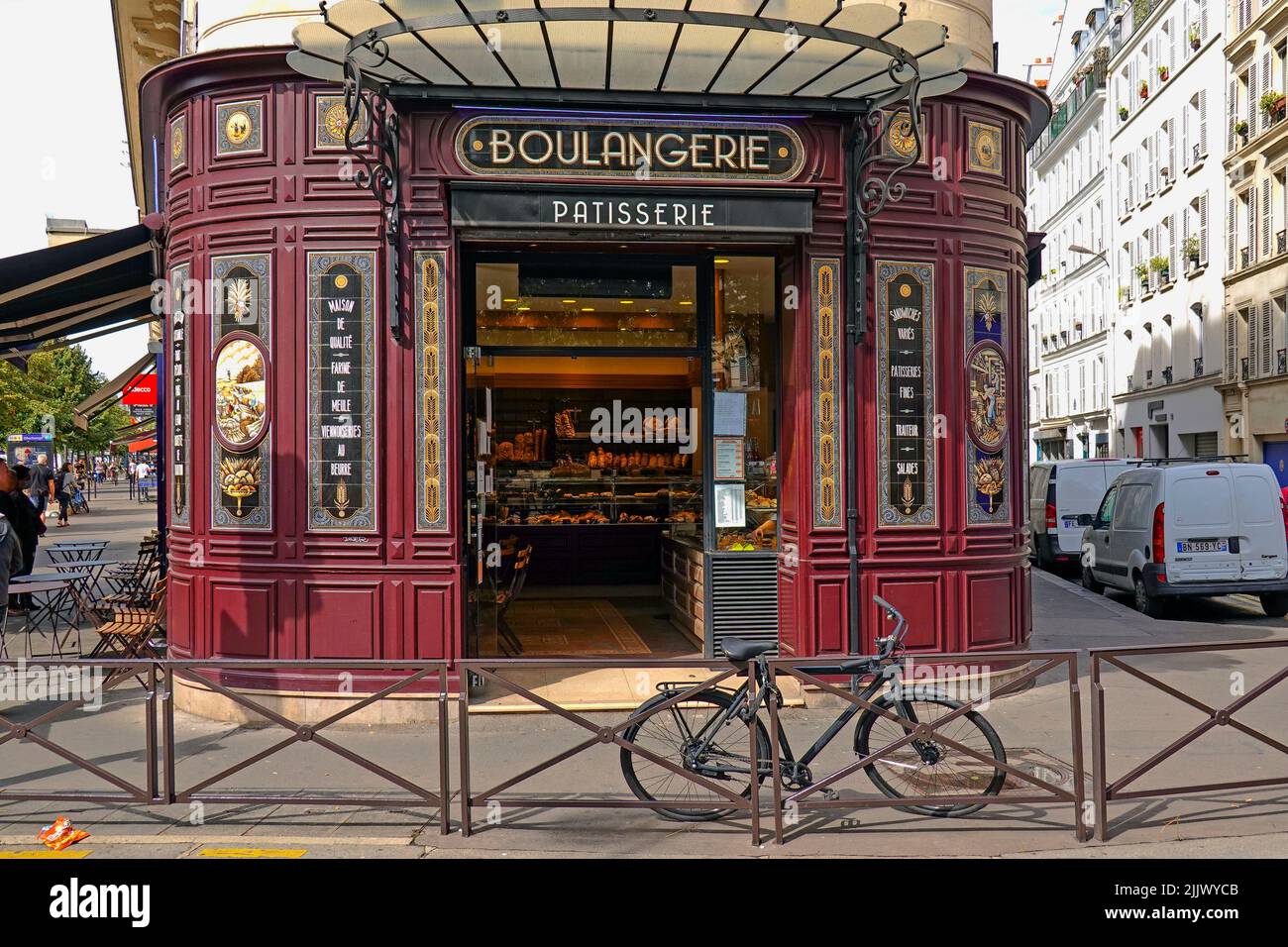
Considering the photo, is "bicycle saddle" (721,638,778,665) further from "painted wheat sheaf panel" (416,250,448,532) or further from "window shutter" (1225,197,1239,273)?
"window shutter" (1225,197,1239,273)

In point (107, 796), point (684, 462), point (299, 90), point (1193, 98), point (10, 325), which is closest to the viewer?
point (107, 796)

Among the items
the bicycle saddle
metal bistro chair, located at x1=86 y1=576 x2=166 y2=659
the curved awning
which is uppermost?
the curved awning

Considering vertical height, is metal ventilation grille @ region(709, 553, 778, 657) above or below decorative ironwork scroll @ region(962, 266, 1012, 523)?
below

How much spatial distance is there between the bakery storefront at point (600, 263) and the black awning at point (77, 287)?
4.11 feet

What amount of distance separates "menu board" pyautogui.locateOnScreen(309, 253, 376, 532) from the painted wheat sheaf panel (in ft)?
1.21

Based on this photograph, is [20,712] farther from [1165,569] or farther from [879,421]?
[1165,569]

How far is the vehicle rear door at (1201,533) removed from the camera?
14.3 meters

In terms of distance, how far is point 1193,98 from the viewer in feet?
116

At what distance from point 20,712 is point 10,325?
18.5 feet

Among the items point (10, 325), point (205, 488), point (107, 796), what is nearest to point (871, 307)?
point (205, 488)

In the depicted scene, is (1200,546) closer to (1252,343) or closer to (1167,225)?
(1252,343)

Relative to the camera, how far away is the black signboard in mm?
8695

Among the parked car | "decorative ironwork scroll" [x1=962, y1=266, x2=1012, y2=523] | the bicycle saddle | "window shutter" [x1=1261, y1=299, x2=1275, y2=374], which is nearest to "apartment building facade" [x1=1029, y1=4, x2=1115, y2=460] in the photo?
"window shutter" [x1=1261, y1=299, x2=1275, y2=374]

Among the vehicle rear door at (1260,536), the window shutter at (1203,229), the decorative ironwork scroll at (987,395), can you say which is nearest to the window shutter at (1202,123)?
the window shutter at (1203,229)
